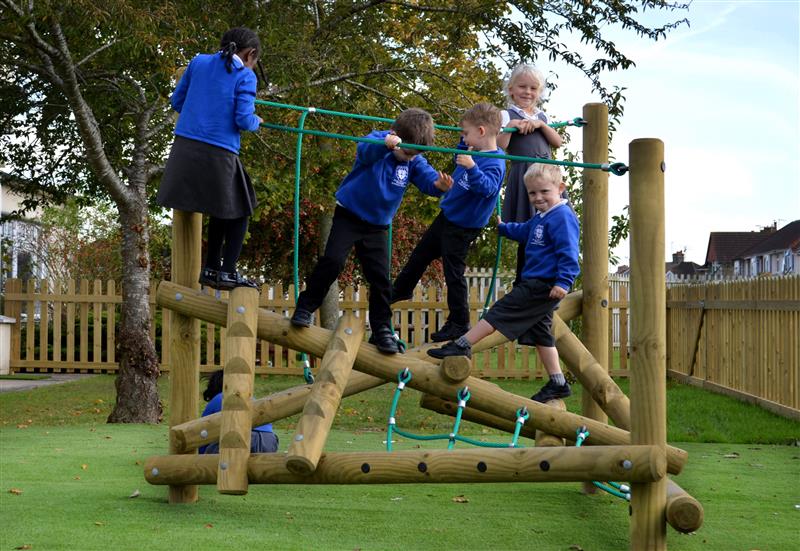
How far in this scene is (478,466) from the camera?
4688mm

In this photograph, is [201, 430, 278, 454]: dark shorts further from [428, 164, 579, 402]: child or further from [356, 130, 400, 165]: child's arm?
[356, 130, 400, 165]: child's arm

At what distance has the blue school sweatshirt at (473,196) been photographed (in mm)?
5344

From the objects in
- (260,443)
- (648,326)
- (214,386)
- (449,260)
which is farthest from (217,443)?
(648,326)

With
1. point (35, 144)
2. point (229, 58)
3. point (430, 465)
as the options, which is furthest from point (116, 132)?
point (430, 465)

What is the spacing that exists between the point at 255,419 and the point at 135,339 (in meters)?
6.07

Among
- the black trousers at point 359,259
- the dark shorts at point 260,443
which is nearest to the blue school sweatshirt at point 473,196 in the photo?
the black trousers at point 359,259

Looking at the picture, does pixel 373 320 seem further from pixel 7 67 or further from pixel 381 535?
pixel 7 67

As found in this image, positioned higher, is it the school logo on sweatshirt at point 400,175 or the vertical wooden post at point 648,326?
the school logo on sweatshirt at point 400,175

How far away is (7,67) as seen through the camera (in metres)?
12.6

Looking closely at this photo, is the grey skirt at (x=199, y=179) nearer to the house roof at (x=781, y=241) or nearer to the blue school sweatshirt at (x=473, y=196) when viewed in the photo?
the blue school sweatshirt at (x=473, y=196)

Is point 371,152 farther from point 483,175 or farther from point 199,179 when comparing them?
point 199,179

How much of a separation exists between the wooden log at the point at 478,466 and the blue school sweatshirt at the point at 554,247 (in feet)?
3.34

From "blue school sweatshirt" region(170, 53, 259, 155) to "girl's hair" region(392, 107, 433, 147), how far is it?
0.76 meters

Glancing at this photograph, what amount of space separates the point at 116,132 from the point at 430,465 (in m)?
9.90
